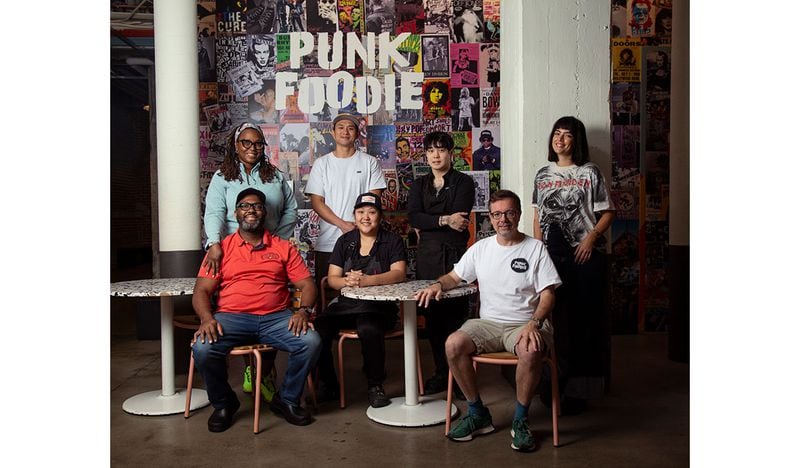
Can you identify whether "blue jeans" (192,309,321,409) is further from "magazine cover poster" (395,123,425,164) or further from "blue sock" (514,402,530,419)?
"magazine cover poster" (395,123,425,164)

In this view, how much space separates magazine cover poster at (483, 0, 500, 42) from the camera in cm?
645

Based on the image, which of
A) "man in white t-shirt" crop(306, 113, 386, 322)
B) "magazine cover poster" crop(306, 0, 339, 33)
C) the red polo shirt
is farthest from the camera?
"magazine cover poster" crop(306, 0, 339, 33)

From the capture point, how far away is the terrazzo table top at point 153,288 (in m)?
3.90

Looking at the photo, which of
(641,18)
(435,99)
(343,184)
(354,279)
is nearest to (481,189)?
(435,99)

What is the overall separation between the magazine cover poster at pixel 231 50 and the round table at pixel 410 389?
11.2 feet

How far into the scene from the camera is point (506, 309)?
373 cm

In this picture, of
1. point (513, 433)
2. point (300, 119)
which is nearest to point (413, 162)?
point (300, 119)

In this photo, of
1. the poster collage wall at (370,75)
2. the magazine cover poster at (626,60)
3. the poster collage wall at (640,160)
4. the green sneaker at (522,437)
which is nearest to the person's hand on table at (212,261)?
the green sneaker at (522,437)

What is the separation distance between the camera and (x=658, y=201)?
259 inches

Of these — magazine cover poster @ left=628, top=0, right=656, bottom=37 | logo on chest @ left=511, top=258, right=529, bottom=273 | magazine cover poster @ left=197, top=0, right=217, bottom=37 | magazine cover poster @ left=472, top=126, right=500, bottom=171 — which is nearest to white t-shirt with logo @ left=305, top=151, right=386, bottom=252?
Answer: magazine cover poster @ left=472, top=126, right=500, bottom=171

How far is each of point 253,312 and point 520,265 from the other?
1.61 metres

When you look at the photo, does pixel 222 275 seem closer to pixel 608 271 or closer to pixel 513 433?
pixel 513 433

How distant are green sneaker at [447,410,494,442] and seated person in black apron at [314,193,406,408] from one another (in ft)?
2.25

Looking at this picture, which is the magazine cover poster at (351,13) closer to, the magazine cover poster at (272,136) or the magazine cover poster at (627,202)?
the magazine cover poster at (272,136)
